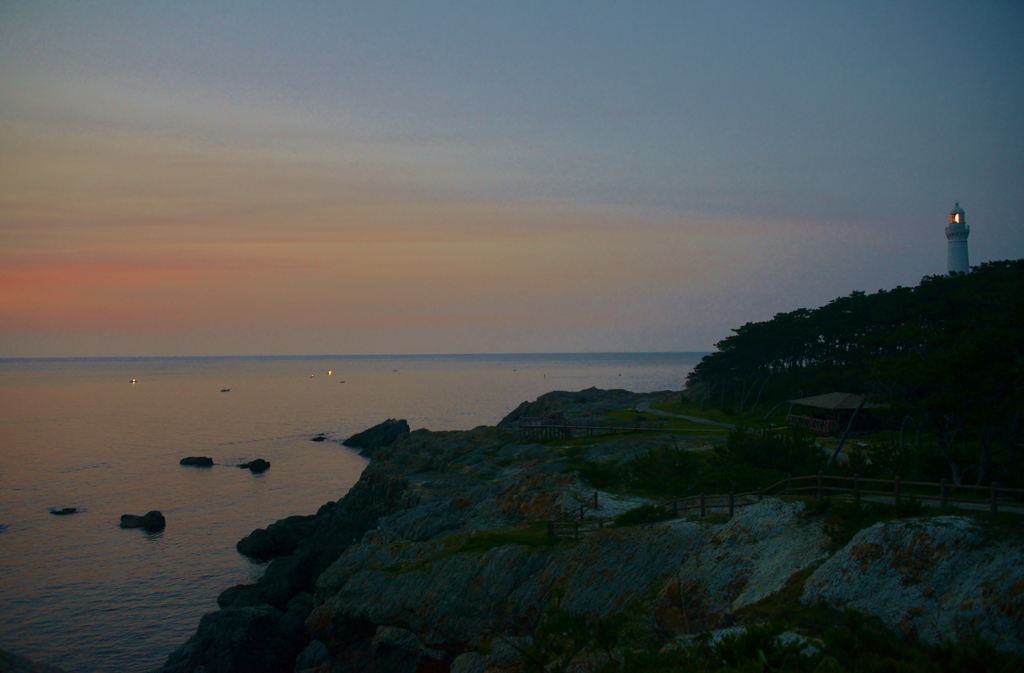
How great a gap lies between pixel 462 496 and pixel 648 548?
16.1m

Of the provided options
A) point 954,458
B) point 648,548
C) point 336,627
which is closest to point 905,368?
point 954,458

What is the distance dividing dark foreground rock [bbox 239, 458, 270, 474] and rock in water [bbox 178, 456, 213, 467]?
12.3ft

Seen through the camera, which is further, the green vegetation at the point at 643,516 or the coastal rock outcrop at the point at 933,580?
the green vegetation at the point at 643,516

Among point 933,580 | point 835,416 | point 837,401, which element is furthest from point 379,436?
point 933,580

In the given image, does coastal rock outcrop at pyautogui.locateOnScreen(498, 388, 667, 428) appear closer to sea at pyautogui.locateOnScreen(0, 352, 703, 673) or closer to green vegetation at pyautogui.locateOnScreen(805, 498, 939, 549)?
sea at pyautogui.locateOnScreen(0, 352, 703, 673)

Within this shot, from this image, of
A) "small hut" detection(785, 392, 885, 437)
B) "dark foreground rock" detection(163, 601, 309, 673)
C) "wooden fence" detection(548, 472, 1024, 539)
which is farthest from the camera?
"small hut" detection(785, 392, 885, 437)

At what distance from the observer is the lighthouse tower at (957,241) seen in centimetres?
8075

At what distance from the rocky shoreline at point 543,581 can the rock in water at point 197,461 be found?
3648 cm

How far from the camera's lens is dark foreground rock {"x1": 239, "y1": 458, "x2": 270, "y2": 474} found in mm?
66812

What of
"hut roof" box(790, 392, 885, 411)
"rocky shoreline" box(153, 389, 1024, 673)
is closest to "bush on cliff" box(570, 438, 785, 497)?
"rocky shoreline" box(153, 389, 1024, 673)

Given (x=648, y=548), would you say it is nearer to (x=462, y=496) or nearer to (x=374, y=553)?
(x=374, y=553)

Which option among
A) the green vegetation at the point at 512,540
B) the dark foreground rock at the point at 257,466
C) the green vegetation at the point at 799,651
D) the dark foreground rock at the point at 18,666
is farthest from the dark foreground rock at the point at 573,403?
the green vegetation at the point at 799,651

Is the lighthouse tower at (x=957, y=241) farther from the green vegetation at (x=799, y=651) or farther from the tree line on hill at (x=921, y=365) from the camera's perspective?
the green vegetation at (x=799, y=651)

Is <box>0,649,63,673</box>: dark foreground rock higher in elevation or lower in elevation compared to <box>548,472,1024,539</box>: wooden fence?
lower
